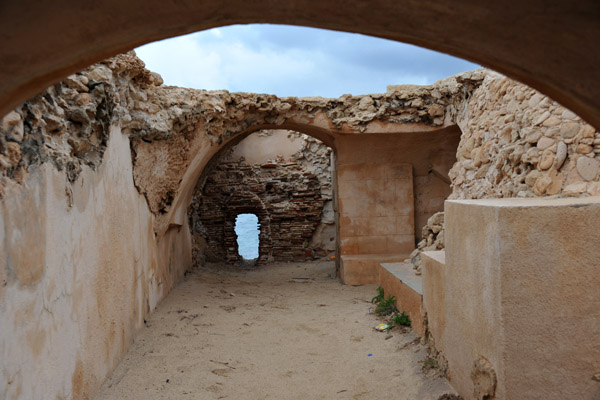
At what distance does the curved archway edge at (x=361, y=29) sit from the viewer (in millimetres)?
1060

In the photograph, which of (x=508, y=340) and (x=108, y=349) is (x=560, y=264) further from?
(x=108, y=349)

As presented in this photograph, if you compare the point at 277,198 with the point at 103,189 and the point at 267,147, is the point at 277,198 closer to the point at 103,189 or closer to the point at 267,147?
the point at 267,147

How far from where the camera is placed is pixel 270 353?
4465 millimetres

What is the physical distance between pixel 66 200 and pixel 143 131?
2.03 metres

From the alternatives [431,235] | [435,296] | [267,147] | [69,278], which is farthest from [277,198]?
[69,278]

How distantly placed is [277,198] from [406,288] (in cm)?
686

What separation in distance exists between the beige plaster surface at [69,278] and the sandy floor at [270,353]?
38 cm

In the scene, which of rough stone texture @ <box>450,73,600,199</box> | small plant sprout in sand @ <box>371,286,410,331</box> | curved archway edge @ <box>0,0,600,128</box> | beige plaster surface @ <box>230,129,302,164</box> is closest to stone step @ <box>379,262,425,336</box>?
small plant sprout in sand @ <box>371,286,410,331</box>

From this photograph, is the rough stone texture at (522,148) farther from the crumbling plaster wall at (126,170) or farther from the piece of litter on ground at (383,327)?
the piece of litter on ground at (383,327)

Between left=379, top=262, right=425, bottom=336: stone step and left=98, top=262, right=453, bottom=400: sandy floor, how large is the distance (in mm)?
210

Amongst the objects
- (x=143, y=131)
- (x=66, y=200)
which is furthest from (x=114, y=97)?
(x=66, y=200)

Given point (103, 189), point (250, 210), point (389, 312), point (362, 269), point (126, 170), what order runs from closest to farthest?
point (103, 189) < point (126, 170) < point (389, 312) < point (362, 269) < point (250, 210)

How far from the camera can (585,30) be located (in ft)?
3.47

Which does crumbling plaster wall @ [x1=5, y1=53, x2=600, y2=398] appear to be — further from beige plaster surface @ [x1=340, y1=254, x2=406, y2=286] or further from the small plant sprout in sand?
beige plaster surface @ [x1=340, y1=254, x2=406, y2=286]
